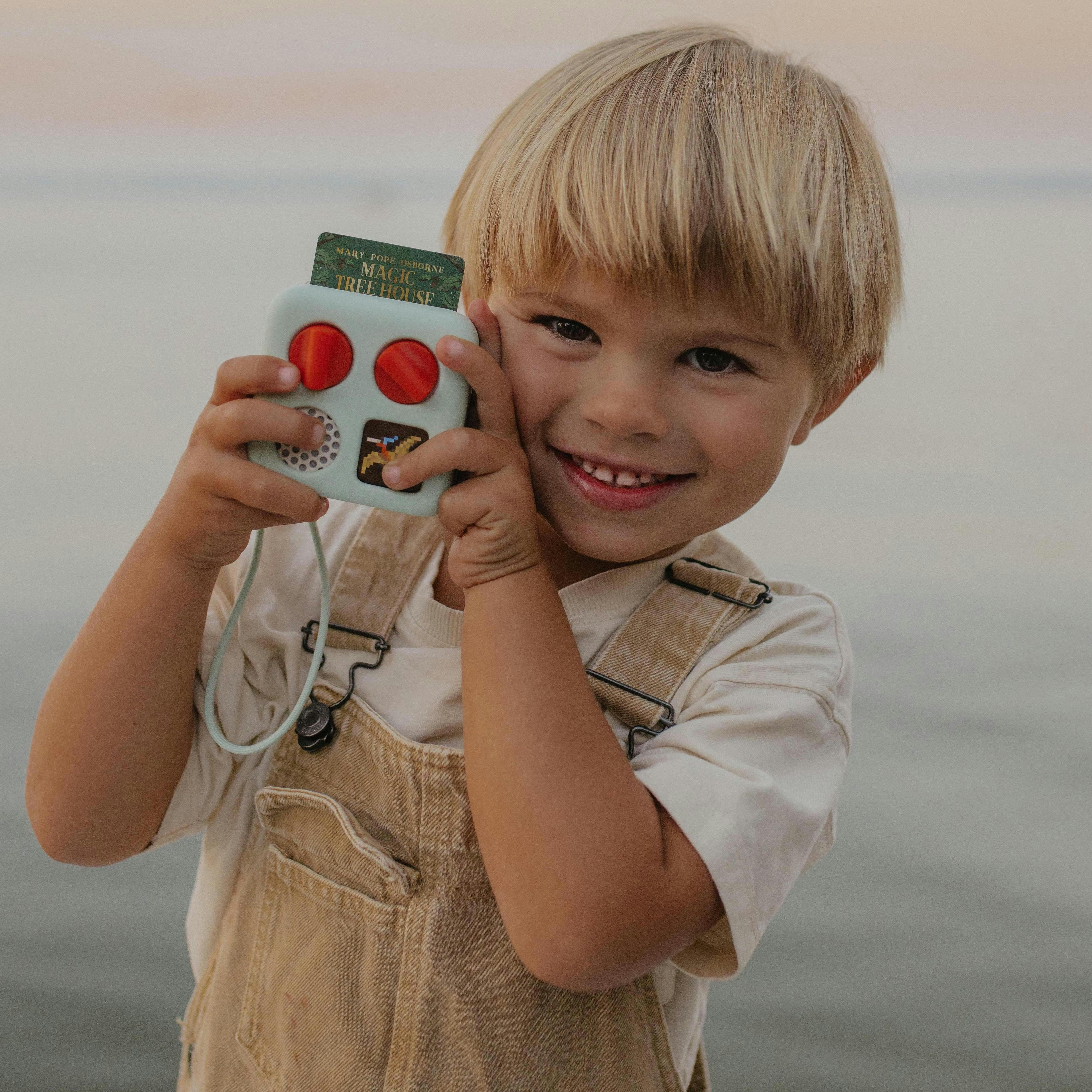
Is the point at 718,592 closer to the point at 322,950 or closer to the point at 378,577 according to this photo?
the point at 378,577

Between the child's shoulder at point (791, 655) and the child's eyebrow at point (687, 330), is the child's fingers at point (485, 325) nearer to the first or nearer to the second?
the child's eyebrow at point (687, 330)

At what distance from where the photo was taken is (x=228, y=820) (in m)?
0.80

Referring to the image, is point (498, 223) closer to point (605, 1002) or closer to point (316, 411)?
point (316, 411)

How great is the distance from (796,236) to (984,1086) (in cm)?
101

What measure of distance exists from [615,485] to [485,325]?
0.12 metres

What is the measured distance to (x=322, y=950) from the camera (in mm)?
728

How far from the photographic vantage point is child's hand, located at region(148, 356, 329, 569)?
24.5 inches

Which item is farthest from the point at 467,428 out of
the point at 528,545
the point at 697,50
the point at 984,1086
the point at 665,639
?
the point at 984,1086

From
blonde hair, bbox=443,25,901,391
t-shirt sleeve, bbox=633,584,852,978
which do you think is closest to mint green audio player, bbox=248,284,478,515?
blonde hair, bbox=443,25,901,391

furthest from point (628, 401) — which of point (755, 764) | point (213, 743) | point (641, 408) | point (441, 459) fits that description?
point (213, 743)

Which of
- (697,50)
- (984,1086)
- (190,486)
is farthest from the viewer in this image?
(984,1086)

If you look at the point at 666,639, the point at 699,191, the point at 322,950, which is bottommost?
the point at 322,950

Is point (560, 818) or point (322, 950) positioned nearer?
point (560, 818)

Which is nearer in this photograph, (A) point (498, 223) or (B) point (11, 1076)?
(A) point (498, 223)
